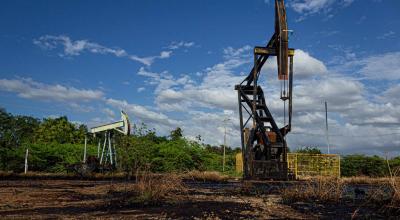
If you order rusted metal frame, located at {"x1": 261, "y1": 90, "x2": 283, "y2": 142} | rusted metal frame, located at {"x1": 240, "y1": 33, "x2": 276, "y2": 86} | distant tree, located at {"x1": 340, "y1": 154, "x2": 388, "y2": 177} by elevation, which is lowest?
distant tree, located at {"x1": 340, "y1": 154, "x2": 388, "y2": 177}

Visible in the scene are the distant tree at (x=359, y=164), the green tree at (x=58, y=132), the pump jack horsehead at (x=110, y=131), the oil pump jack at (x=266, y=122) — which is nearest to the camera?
the oil pump jack at (x=266, y=122)

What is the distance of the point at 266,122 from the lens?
19406 mm

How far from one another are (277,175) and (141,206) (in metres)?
11.2

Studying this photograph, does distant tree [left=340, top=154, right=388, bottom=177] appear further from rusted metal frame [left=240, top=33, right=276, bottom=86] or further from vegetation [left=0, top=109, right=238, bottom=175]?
rusted metal frame [left=240, top=33, right=276, bottom=86]

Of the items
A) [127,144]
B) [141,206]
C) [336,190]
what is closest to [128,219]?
[141,206]

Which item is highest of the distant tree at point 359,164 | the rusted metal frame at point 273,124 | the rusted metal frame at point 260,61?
the rusted metal frame at point 260,61

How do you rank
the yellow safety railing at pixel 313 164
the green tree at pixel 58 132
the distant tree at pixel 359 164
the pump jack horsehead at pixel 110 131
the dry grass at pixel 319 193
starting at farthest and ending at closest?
the green tree at pixel 58 132
the distant tree at pixel 359 164
the yellow safety railing at pixel 313 164
the pump jack horsehead at pixel 110 131
the dry grass at pixel 319 193

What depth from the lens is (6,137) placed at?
1030 inches

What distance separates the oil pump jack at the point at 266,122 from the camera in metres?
17.7

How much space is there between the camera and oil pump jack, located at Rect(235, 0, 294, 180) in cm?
1773

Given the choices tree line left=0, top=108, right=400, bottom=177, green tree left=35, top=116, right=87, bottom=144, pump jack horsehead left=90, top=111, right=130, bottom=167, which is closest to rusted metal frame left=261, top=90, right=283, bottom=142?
tree line left=0, top=108, right=400, bottom=177

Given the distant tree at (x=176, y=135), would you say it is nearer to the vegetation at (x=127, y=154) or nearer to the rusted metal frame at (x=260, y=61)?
the vegetation at (x=127, y=154)

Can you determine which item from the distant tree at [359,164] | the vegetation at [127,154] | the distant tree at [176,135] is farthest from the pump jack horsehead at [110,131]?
the distant tree at [359,164]

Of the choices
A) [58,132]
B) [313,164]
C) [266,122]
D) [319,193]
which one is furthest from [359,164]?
[58,132]
